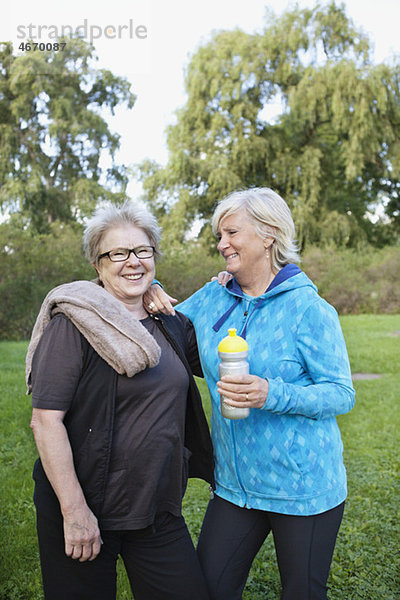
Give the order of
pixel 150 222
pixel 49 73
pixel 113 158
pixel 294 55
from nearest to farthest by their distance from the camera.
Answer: pixel 150 222 → pixel 294 55 → pixel 49 73 → pixel 113 158

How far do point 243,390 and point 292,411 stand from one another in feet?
0.75

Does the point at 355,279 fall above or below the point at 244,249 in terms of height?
below

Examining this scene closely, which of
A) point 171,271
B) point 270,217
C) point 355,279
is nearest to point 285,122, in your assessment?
point 355,279

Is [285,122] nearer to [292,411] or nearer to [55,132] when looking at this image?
[55,132]

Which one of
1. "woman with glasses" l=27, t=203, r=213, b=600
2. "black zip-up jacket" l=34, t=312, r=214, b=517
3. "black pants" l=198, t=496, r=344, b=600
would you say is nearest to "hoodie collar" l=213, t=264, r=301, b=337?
"woman with glasses" l=27, t=203, r=213, b=600

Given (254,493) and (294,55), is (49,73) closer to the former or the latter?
(294,55)

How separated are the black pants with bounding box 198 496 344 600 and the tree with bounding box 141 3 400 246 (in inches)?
772

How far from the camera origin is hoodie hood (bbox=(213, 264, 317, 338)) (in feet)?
7.49

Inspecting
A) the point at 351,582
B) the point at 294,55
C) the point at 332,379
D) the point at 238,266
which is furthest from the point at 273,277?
the point at 294,55

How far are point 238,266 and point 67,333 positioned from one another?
2.61ft

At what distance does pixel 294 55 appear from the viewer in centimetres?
2191

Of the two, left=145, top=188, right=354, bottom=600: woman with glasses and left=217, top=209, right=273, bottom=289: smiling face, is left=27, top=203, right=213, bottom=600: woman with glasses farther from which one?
left=217, top=209, right=273, bottom=289: smiling face

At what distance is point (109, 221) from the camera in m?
2.31

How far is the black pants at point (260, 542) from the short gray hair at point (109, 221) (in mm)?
1189
